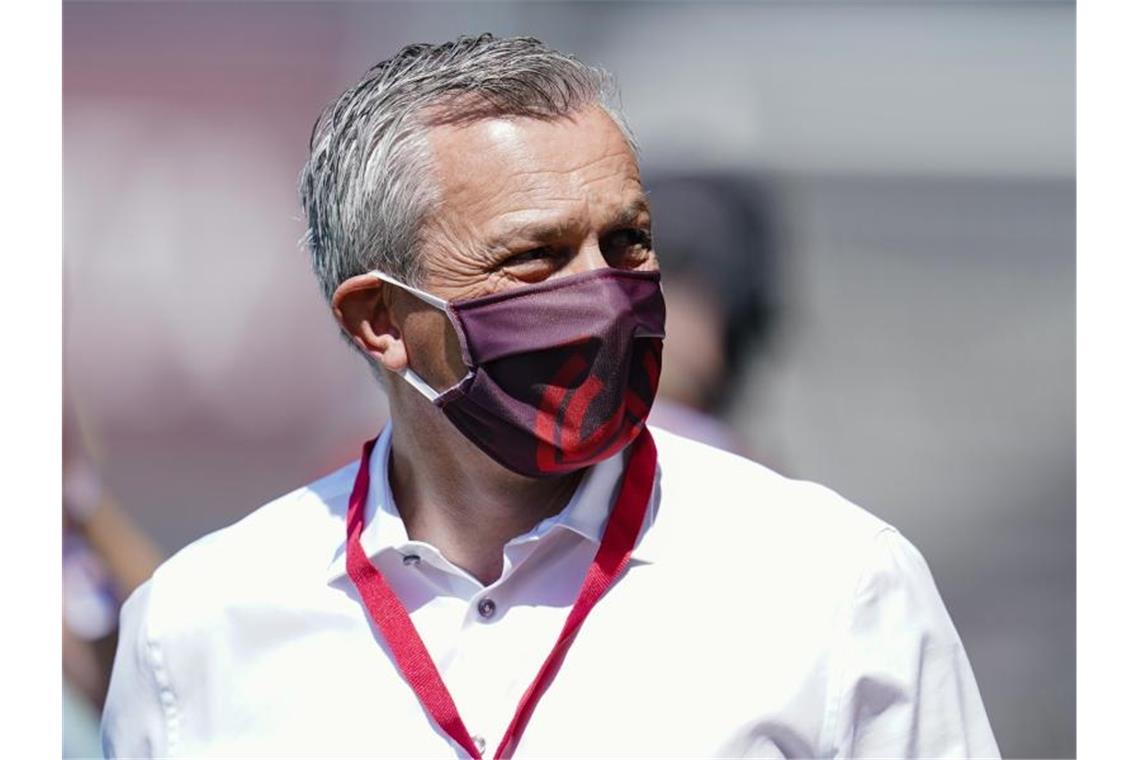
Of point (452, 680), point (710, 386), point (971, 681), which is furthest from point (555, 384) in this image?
point (710, 386)

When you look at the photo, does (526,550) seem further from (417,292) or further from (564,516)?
(417,292)

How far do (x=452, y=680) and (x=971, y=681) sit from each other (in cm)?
79

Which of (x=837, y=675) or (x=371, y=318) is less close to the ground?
(x=371, y=318)

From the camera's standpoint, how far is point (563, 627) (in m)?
1.98

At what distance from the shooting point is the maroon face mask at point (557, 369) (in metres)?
1.94

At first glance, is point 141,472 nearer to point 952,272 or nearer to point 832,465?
point 832,465

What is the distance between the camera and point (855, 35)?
448cm

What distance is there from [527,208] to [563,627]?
25.0 inches

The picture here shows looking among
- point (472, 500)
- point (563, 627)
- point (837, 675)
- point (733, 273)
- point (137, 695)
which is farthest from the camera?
point (733, 273)

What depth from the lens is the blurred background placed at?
4.23 m

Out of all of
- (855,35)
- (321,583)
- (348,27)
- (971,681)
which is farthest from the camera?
(855,35)

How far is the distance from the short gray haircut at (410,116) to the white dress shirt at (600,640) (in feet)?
1.35

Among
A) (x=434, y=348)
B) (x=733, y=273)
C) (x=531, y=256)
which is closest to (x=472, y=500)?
(x=434, y=348)

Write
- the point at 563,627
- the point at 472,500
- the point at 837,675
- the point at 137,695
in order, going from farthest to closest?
the point at 137,695 < the point at 472,500 < the point at 563,627 < the point at 837,675
